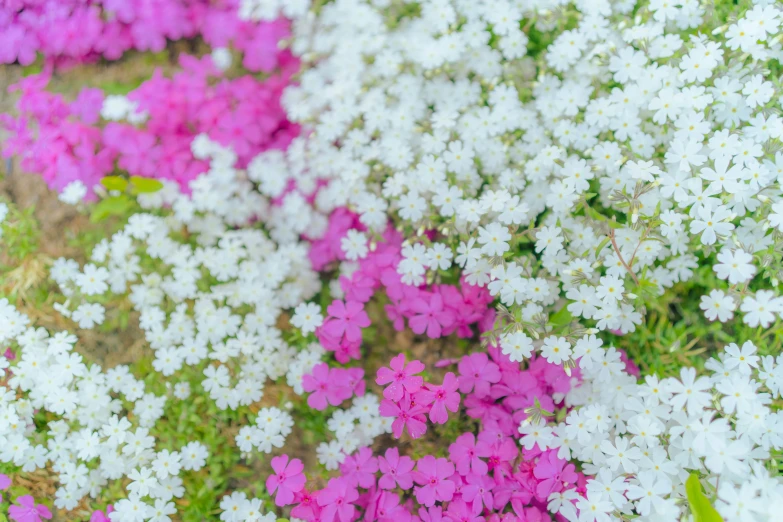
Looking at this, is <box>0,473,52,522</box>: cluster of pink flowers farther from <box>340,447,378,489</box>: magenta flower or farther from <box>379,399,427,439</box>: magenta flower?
<box>379,399,427,439</box>: magenta flower

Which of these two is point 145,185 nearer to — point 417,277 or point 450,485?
point 417,277

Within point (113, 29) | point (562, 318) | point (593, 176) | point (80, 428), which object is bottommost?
point (80, 428)

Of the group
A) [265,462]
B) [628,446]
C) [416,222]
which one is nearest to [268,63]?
[416,222]

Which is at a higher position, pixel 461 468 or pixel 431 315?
pixel 431 315

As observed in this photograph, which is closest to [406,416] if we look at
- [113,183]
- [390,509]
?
[390,509]

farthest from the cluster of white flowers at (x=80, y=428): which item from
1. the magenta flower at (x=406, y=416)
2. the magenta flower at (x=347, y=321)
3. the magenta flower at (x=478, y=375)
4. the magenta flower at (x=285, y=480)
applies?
the magenta flower at (x=478, y=375)

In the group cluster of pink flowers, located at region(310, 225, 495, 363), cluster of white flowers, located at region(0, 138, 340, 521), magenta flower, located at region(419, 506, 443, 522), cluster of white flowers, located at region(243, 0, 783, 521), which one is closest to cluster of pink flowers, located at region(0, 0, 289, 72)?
cluster of white flowers, located at region(243, 0, 783, 521)

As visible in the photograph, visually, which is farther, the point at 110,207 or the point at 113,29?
the point at 113,29
